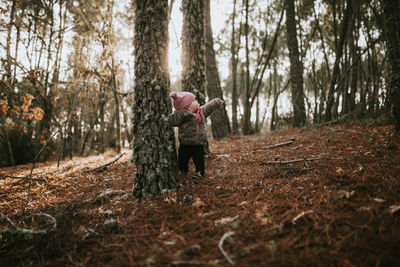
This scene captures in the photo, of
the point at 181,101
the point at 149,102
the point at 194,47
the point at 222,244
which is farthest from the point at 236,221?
the point at 194,47

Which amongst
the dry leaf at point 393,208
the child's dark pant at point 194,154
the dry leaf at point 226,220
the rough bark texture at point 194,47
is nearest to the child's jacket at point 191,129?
the child's dark pant at point 194,154

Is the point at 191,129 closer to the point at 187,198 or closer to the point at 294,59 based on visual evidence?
the point at 187,198

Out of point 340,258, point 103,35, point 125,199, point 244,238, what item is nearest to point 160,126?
point 125,199

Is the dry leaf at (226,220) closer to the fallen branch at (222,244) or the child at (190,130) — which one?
the fallen branch at (222,244)

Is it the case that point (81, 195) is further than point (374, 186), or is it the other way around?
point (81, 195)

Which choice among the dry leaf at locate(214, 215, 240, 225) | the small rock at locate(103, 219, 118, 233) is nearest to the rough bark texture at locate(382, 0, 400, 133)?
the dry leaf at locate(214, 215, 240, 225)

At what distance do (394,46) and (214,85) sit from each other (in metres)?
5.03

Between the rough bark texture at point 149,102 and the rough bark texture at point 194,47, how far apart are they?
176cm

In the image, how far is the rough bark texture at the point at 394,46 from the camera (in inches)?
147

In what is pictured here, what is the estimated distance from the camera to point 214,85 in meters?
7.74

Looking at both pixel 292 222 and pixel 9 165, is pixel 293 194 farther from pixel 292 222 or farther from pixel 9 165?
pixel 9 165

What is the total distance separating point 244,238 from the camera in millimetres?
1518

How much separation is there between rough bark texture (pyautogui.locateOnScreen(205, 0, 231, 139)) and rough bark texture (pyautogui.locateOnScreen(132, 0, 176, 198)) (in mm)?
5295

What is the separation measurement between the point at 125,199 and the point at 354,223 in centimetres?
232
